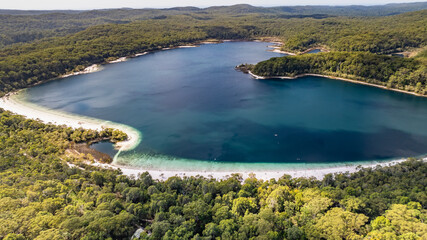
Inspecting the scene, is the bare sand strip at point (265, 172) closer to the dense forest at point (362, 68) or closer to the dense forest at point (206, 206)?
the dense forest at point (206, 206)

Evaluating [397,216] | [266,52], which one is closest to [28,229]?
[397,216]

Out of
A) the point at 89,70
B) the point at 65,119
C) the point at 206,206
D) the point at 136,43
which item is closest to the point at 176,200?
the point at 206,206

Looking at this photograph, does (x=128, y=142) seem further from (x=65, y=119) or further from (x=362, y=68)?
(x=362, y=68)

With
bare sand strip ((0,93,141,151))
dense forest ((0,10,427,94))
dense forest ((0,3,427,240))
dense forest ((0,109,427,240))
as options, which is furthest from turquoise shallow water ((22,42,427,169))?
dense forest ((0,10,427,94))

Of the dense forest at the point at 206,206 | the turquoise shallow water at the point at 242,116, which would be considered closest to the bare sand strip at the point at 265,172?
the turquoise shallow water at the point at 242,116

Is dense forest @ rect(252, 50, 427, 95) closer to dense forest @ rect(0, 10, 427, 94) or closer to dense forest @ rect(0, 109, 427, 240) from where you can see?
dense forest @ rect(0, 10, 427, 94)

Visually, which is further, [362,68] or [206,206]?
[362,68]
